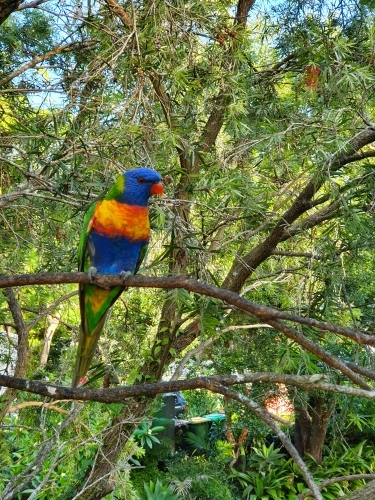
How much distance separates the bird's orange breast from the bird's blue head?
0.13 feet

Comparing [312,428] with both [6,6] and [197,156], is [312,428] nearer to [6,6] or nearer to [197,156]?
[197,156]

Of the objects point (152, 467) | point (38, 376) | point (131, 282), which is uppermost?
point (131, 282)

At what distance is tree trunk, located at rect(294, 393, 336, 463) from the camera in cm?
427

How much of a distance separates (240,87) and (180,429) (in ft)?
11.5

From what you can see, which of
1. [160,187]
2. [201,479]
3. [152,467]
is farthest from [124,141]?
[152,467]

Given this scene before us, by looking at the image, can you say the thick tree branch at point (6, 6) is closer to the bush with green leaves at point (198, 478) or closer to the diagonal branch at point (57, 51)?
the diagonal branch at point (57, 51)

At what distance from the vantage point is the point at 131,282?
96cm

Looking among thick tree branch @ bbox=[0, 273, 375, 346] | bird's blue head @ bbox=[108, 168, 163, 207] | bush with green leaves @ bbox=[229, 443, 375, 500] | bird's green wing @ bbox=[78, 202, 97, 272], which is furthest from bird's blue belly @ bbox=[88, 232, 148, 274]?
bush with green leaves @ bbox=[229, 443, 375, 500]

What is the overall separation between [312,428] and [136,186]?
3.60 metres

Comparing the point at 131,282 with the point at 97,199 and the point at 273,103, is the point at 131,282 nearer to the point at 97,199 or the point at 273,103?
the point at 97,199

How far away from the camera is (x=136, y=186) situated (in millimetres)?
1554

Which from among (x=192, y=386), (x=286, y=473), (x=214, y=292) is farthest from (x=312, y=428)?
(x=214, y=292)

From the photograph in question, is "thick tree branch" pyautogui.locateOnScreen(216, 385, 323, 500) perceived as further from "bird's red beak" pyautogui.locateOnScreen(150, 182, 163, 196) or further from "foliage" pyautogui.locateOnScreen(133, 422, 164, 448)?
"foliage" pyautogui.locateOnScreen(133, 422, 164, 448)

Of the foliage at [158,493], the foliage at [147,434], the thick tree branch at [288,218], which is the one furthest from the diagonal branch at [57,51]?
the foliage at [158,493]
